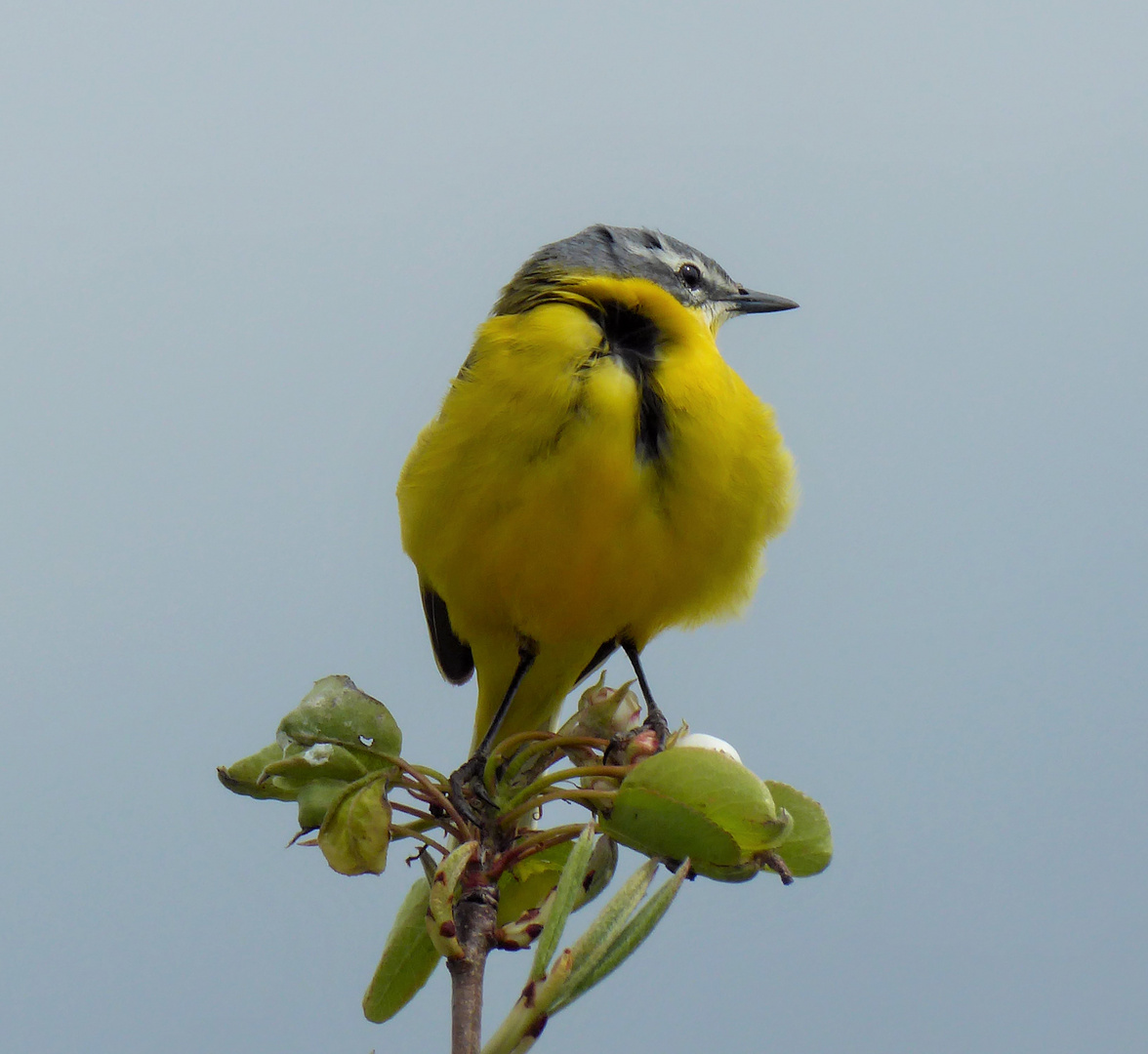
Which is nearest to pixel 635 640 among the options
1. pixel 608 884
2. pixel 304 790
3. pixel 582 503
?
pixel 582 503

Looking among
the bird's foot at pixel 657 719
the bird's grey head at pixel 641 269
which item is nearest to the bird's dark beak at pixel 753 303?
the bird's grey head at pixel 641 269

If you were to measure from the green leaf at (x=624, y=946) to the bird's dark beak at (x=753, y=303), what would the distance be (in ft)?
9.65

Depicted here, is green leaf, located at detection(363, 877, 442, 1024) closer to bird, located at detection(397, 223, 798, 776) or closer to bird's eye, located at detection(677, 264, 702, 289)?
bird, located at detection(397, 223, 798, 776)

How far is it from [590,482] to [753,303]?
1686 millimetres

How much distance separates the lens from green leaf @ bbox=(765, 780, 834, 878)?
1.86 meters

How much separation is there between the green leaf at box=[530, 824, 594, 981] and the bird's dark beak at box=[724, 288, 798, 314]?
2953mm

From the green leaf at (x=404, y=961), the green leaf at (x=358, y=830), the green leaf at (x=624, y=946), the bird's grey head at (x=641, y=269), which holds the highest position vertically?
the bird's grey head at (x=641, y=269)

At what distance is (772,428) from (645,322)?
476 mm

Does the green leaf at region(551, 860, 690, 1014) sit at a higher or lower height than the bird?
lower

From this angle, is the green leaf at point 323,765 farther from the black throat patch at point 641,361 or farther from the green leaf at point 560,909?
the black throat patch at point 641,361

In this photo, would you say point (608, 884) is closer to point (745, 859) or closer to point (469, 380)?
point (745, 859)

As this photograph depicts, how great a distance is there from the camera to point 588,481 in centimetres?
292

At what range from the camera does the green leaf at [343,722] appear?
197 centimetres

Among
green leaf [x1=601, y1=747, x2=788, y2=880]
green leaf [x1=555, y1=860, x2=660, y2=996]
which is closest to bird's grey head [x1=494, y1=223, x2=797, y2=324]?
green leaf [x1=601, y1=747, x2=788, y2=880]
